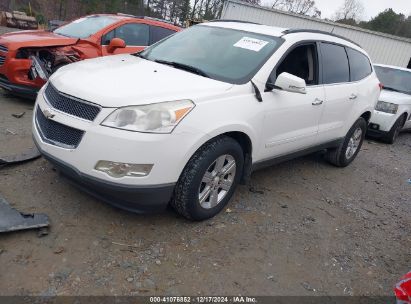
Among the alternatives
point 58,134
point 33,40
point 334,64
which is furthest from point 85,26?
point 58,134

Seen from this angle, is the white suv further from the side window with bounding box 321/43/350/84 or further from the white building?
the white building

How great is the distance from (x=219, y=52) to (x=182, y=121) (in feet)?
4.37

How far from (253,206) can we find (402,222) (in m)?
1.87

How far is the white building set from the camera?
21.3 metres

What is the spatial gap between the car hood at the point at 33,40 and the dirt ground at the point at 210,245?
1.88 metres

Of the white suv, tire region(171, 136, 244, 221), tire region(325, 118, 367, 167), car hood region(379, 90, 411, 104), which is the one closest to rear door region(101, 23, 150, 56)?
the white suv

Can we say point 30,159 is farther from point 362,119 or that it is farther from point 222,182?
point 362,119

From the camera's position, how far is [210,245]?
324 cm

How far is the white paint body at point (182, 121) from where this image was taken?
2861 mm

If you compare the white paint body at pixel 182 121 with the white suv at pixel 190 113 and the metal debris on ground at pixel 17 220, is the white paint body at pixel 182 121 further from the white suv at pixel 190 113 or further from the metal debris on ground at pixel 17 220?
the metal debris on ground at pixel 17 220

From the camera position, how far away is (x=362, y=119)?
19.2 ft

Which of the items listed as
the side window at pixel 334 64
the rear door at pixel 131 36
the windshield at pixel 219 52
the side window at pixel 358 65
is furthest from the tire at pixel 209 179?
the rear door at pixel 131 36

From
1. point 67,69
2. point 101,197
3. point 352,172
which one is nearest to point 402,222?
point 352,172

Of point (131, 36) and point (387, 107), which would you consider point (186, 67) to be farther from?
point (387, 107)
